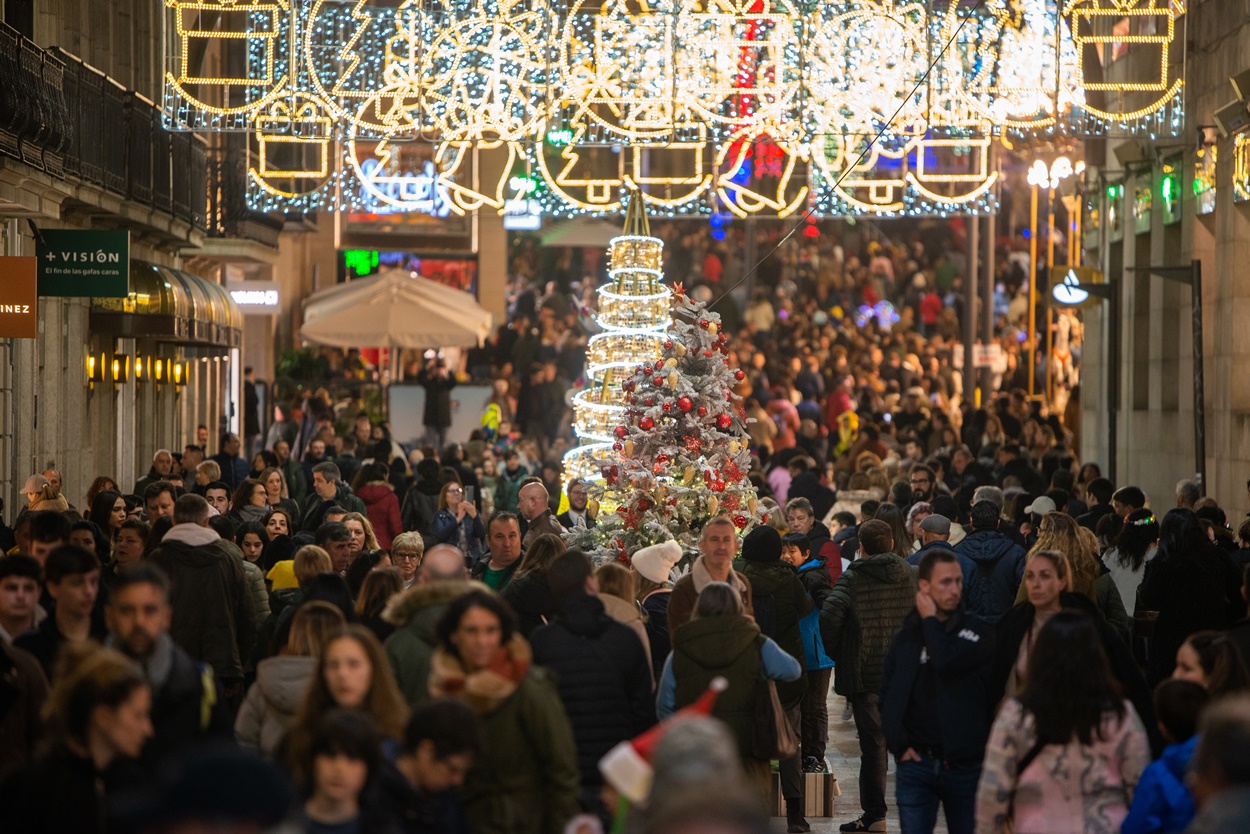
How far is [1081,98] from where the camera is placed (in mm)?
18859

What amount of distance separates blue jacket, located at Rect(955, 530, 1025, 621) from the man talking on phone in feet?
11.0

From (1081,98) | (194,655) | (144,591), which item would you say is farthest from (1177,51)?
(144,591)

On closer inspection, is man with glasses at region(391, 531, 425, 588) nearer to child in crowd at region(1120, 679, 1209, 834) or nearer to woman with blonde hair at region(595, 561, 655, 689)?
woman with blonde hair at region(595, 561, 655, 689)

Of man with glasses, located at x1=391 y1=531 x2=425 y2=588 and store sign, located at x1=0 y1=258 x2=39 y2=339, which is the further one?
store sign, located at x1=0 y1=258 x2=39 y2=339

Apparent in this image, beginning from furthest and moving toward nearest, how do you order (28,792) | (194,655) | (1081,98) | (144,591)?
(1081,98), (194,655), (144,591), (28,792)

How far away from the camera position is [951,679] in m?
8.20

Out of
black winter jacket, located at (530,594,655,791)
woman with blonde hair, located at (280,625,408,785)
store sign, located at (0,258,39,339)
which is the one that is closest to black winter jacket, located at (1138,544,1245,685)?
black winter jacket, located at (530,594,655,791)

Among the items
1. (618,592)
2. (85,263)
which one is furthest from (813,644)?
(85,263)

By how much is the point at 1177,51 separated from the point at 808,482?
634 cm

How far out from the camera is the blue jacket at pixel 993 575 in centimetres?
1165

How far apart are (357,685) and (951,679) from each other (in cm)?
276

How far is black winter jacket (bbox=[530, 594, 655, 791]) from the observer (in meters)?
7.87

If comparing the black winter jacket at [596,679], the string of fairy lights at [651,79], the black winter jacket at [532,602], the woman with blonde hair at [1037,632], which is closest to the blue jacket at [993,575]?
the black winter jacket at [532,602]

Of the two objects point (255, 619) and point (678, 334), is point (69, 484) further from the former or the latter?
point (255, 619)
